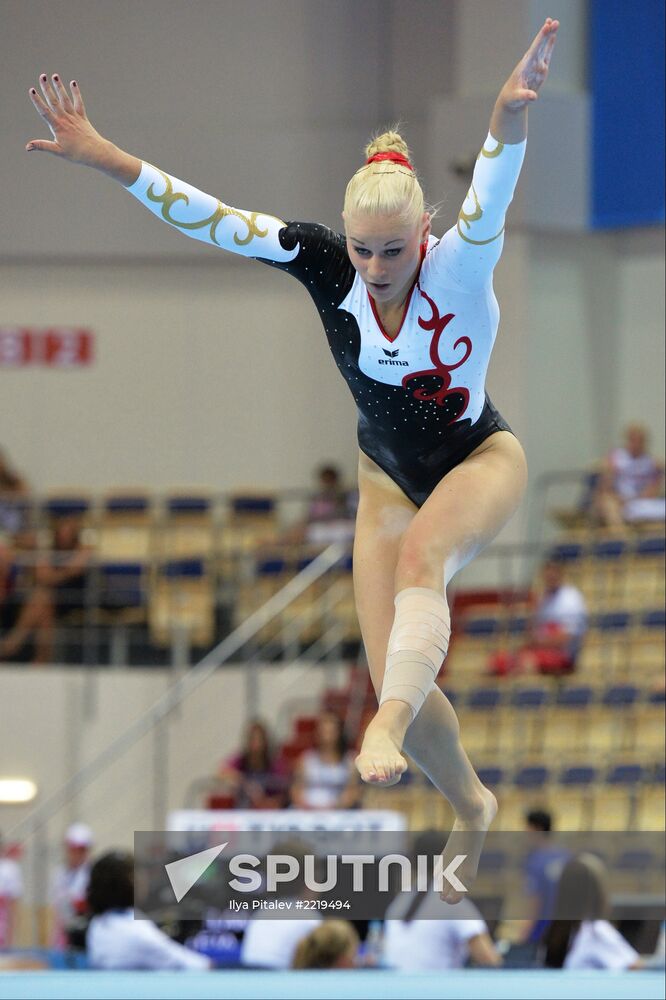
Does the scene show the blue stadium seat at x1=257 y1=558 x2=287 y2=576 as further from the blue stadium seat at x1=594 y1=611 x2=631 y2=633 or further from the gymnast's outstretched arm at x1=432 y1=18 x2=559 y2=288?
the gymnast's outstretched arm at x1=432 y1=18 x2=559 y2=288

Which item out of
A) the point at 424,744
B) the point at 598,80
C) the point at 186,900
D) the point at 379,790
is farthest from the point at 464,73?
the point at 424,744

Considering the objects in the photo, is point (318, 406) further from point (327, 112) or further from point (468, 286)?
point (468, 286)

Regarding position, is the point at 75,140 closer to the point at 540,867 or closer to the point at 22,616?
the point at 540,867

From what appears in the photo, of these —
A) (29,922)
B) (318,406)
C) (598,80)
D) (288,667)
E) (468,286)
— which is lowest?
(29,922)

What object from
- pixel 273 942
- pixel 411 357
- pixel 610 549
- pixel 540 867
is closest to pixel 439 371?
pixel 411 357

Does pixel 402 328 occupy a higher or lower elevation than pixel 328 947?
higher

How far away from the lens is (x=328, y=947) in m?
4.61

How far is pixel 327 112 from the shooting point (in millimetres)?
9789

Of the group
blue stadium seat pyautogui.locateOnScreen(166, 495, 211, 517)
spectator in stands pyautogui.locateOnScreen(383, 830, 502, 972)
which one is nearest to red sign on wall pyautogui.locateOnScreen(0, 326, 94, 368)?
Answer: blue stadium seat pyautogui.locateOnScreen(166, 495, 211, 517)

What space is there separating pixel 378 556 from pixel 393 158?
849mm

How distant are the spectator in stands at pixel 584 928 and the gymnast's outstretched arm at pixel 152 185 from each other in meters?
2.36

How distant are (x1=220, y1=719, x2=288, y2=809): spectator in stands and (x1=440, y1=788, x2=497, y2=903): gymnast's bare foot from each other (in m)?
4.75

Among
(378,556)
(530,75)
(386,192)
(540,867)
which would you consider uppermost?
(530,75)

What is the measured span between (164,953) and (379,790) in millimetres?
3915
